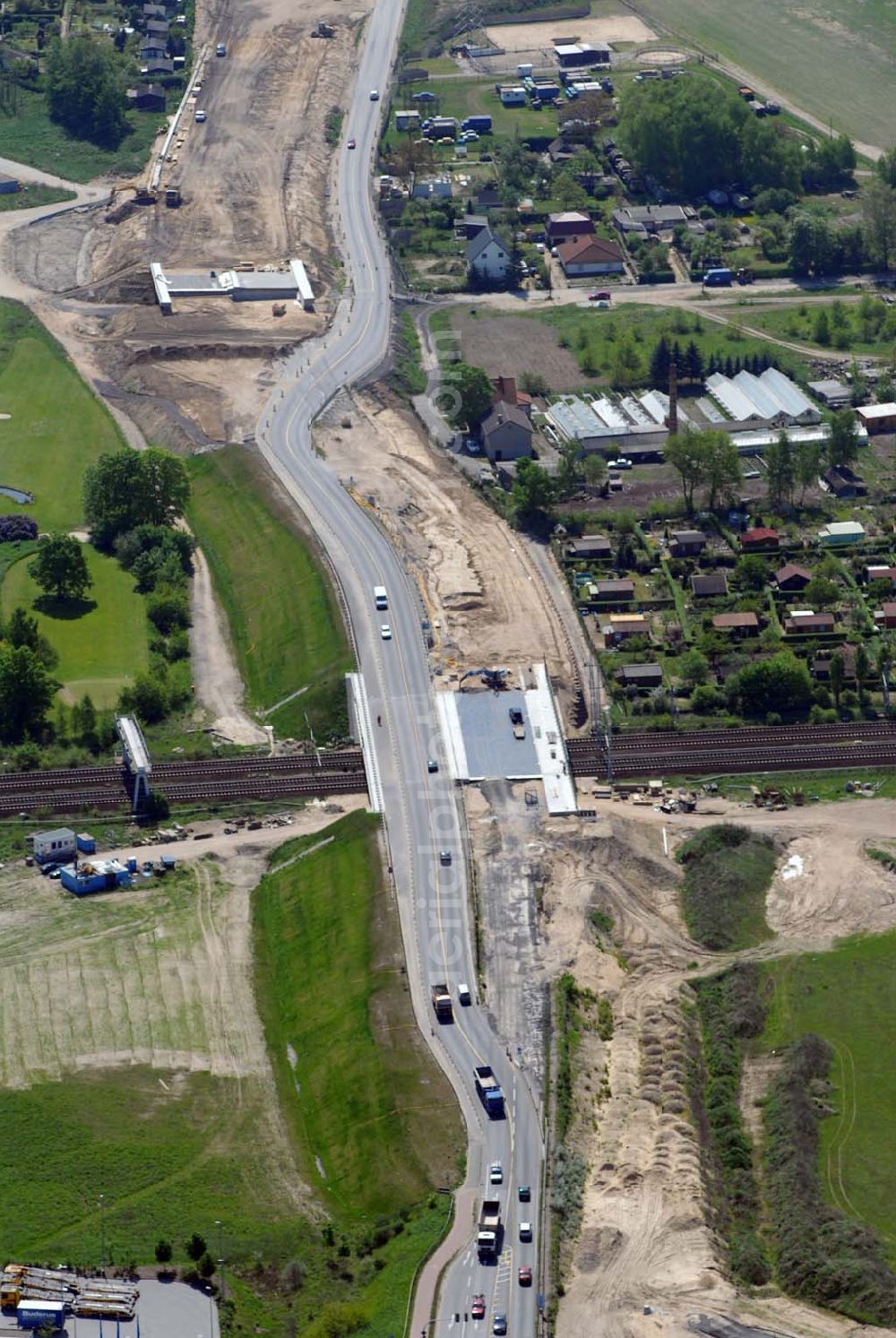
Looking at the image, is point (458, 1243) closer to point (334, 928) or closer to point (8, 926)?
point (334, 928)

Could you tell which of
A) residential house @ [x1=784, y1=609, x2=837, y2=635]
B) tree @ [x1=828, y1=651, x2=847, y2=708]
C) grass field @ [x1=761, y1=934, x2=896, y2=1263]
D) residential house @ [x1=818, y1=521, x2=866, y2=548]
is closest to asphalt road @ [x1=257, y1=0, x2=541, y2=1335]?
grass field @ [x1=761, y1=934, x2=896, y2=1263]

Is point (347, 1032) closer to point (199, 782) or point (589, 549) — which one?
point (199, 782)

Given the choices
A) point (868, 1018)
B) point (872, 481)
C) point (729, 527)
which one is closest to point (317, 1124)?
point (868, 1018)

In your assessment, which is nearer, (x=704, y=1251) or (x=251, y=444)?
(x=704, y=1251)

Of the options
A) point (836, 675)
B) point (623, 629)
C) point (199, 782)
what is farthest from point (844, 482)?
point (199, 782)

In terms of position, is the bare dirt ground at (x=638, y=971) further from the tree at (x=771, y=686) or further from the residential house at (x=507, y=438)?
the residential house at (x=507, y=438)

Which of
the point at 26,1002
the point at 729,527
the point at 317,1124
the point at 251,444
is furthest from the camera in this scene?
the point at 251,444
